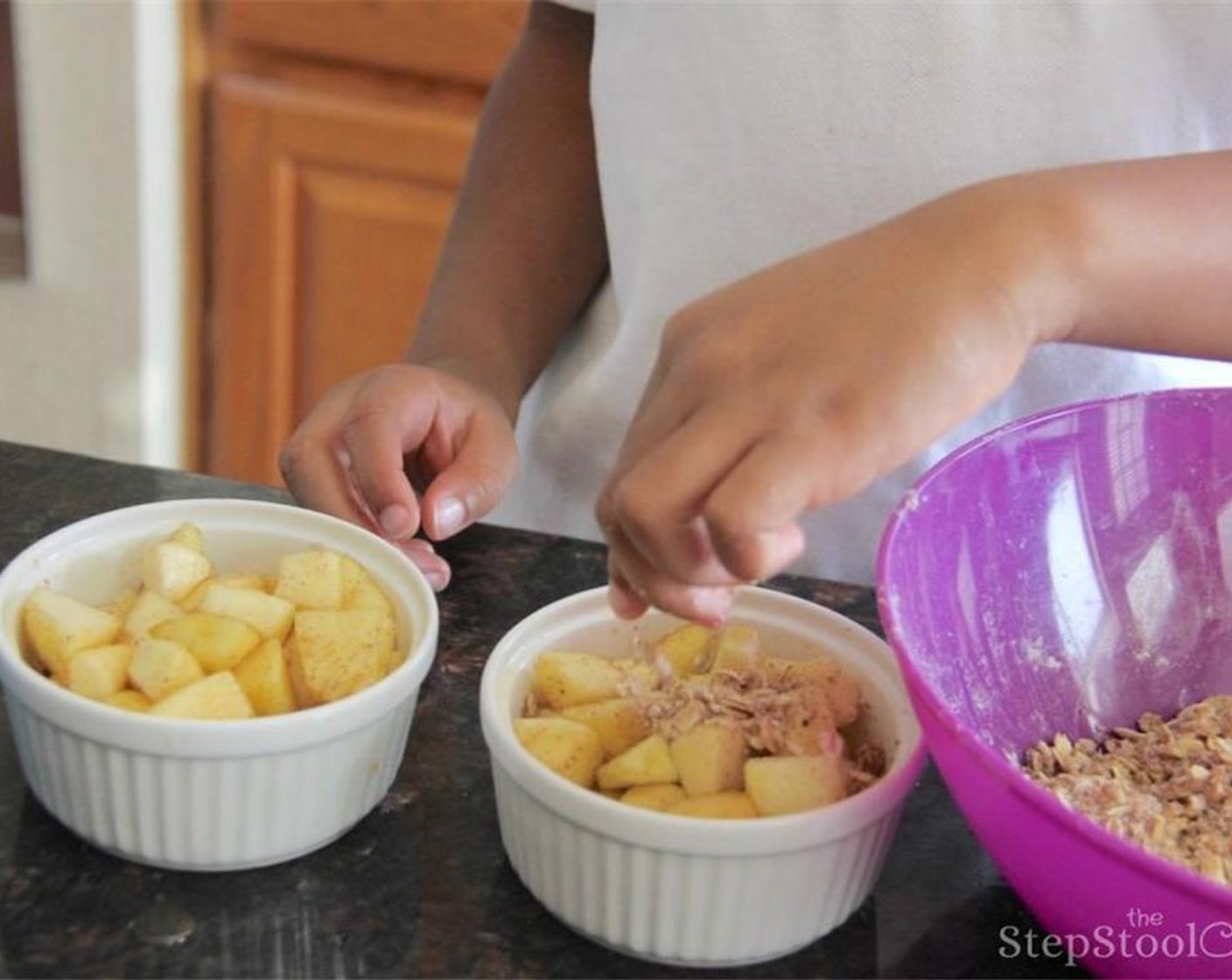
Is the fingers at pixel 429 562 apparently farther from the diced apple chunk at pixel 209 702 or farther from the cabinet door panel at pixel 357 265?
the cabinet door panel at pixel 357 265

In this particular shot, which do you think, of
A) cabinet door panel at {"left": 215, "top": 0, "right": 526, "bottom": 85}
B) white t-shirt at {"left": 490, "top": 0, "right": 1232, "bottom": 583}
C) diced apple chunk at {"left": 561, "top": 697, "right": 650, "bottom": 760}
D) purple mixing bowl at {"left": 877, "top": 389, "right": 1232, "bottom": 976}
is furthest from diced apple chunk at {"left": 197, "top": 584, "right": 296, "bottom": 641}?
cabinet door panel at {"left": 215, "top": 0, "right": 526, "bottom": 85}

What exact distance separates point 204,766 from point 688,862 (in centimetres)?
16

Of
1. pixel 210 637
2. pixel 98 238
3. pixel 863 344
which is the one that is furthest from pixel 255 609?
pixel 98 238

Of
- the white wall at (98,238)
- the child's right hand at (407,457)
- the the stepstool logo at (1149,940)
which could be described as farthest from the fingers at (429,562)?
the white wall at (98,238)

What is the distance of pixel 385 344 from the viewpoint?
181cm

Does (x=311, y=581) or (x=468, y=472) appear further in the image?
(x=468, y=472)

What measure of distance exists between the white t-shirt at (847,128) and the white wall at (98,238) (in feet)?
3.25

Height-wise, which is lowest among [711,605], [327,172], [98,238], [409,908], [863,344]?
[98,238]

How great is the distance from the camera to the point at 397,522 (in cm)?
70

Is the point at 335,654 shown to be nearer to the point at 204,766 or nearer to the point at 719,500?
the point at 204,766

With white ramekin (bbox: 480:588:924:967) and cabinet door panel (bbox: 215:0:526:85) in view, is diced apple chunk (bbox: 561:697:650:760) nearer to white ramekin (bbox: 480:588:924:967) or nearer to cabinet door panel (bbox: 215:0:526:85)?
white ramekin (bbox: 480:588:924:967)

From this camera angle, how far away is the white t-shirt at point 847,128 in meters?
0.75

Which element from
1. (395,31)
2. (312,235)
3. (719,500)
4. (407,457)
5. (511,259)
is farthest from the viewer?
(312,235)

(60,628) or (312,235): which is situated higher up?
(60,628)
